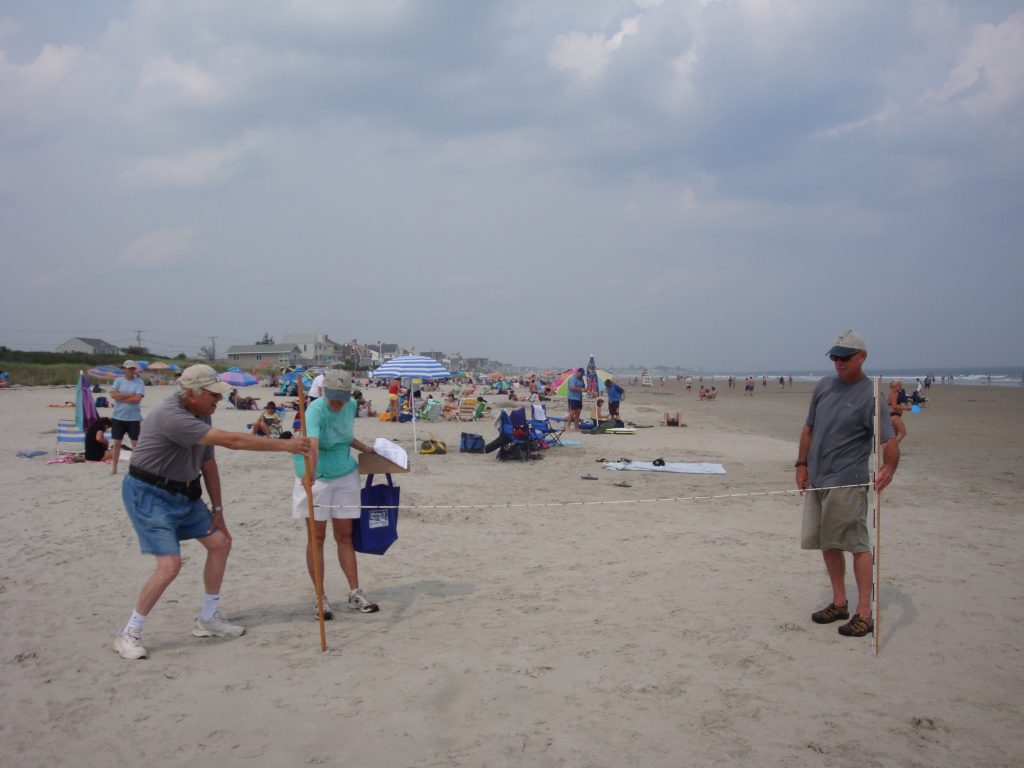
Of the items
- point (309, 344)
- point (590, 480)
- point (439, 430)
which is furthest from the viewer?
point (309, 344)

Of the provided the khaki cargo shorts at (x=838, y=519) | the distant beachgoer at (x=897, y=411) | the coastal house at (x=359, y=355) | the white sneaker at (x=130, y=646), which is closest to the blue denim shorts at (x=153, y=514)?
the white sneaker at (x=130, y=646)

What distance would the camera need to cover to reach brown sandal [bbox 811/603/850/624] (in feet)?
13.6

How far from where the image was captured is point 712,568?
17.8 ft

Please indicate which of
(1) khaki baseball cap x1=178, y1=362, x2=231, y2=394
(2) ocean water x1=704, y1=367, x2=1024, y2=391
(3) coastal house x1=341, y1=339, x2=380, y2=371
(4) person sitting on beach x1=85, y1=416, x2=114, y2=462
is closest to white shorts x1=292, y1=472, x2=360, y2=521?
(1) khaki baseball cap x1=178, y1=362, x2=231, y2=394

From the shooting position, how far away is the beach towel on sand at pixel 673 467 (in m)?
10.8

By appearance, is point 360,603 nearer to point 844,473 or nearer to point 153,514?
point 153,514

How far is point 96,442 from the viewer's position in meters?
10.8

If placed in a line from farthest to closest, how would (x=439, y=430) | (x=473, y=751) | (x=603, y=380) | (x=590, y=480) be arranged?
(x=603, y=380), (x=439, y=430), (x=590, y=480), (x=473, y=751)

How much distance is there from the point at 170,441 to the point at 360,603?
1.75 m

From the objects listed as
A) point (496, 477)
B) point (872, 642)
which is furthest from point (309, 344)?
point (872, 642)

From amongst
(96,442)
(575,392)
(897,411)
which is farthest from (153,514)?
(575,392)

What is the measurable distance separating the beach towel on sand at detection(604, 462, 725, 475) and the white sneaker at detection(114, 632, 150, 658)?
27.4 ft

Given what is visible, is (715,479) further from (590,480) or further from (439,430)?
(439,430)

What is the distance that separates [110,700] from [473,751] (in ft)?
6.43
